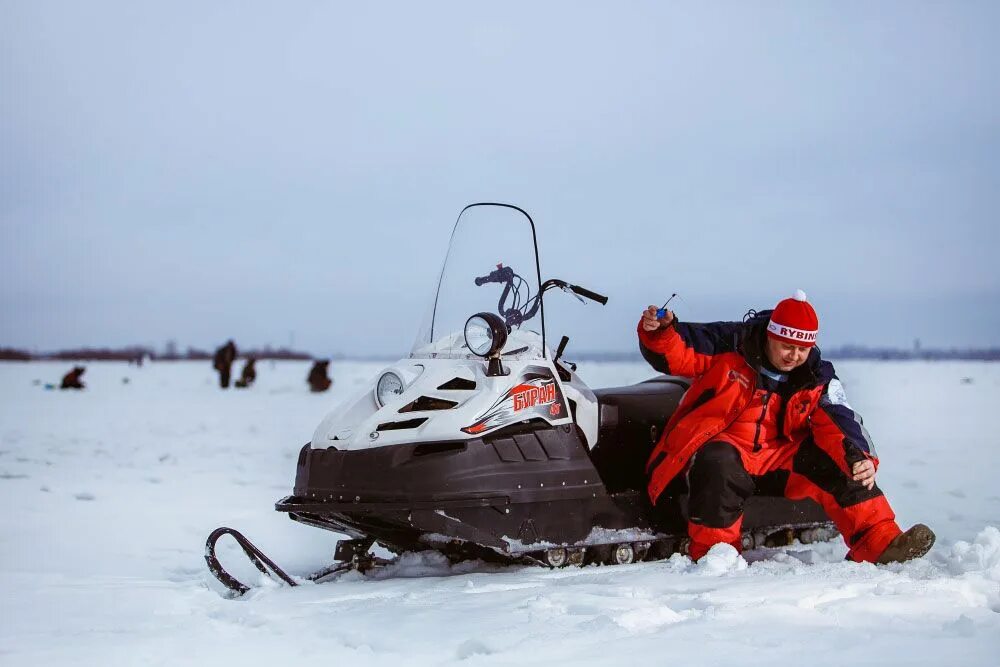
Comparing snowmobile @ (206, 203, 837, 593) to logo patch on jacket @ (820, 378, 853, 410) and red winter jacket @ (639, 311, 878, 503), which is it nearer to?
red winter jacket @ (639, 311, 878, 503)

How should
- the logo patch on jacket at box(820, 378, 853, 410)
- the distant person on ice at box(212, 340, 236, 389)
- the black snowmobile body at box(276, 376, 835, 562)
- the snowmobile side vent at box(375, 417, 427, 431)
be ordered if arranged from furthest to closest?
the distant person on ice at box(212, 340, 236, 389)
the logo patch on jacket at box(820, 378, 853, 410)
the snowmobile side vent at box(375, 417, 427, 431)
the black snowmobile body at box(276, 376, 835, 562)

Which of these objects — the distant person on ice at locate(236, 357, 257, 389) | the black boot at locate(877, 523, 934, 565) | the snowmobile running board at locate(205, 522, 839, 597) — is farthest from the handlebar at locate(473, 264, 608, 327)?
the distant person on ice at locate(236, 357, 257, 389)

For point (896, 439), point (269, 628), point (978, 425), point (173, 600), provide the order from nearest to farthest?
point (269, 628)
point (173, 600)
point (896, 439)
point (978, 425)

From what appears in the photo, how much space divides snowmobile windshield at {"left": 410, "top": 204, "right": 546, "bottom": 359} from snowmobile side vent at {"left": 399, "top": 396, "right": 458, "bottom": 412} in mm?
248

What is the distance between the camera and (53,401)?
1686 cm

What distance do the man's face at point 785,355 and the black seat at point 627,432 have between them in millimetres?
636

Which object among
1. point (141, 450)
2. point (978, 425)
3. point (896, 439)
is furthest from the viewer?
point (978, 425)

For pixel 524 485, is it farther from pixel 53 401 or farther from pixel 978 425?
pixel 53 401

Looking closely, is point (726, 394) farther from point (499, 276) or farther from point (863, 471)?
point (499, 276)

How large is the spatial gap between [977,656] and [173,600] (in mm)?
2710

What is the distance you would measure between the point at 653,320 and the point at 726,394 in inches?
17.9

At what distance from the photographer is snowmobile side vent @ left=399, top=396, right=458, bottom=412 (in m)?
3.80

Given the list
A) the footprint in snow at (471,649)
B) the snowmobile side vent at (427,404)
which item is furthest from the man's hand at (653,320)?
the footprint in snow at (471,649)

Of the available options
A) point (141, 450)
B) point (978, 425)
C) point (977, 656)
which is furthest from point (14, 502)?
point (978, 425)
